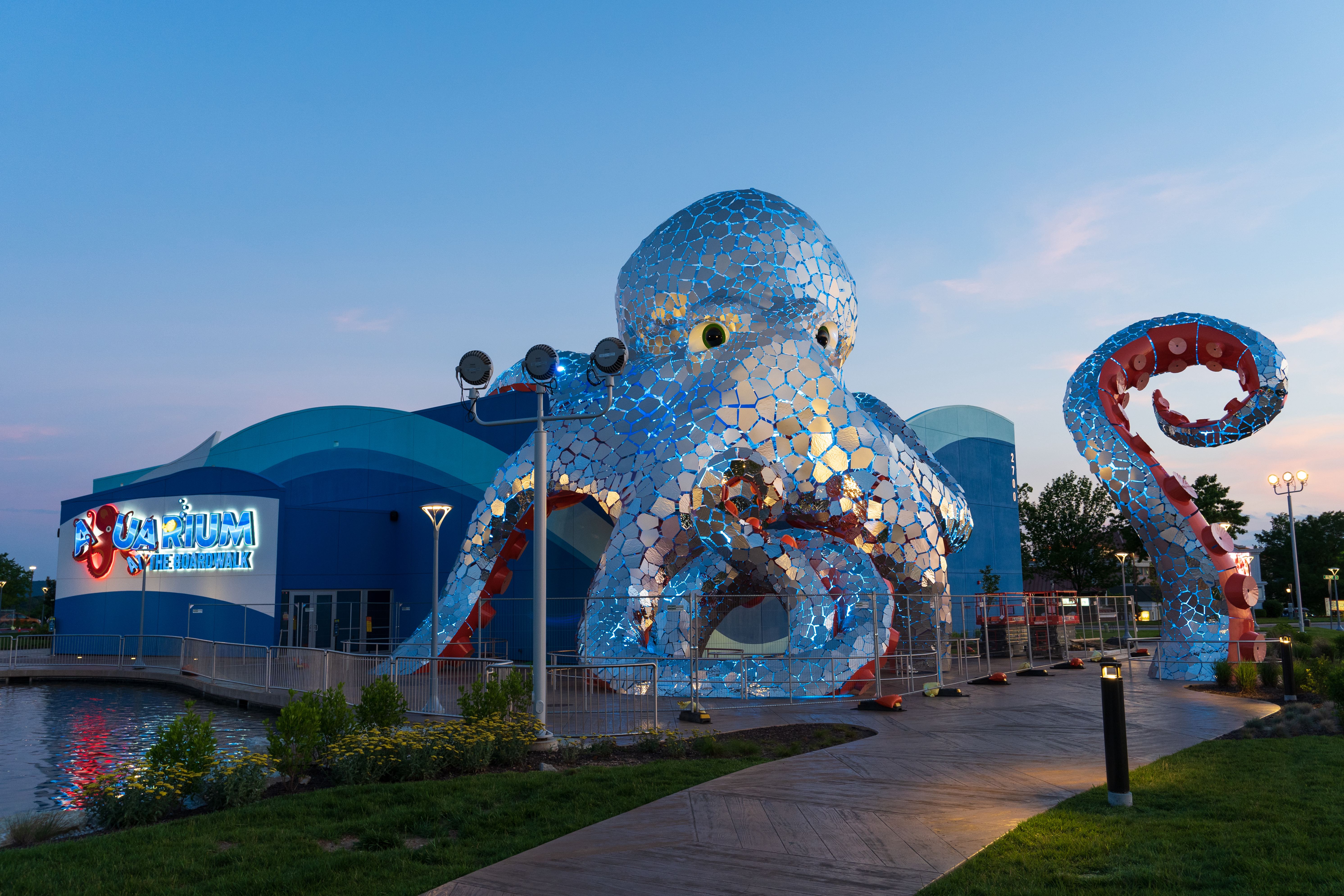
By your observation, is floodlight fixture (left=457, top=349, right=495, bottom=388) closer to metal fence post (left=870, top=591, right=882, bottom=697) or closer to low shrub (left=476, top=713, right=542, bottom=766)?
low shrub (left=476, top=713, right=542, bottom=766)

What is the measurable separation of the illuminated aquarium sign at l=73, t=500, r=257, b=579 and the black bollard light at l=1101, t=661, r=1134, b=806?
24745 millimetres

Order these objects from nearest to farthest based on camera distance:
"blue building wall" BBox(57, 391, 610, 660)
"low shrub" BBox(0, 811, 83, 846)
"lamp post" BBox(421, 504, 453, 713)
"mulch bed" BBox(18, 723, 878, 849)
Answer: "low shrub" BBox(0, 811, 83, 846)
"mulch bed" BBox(18, 723, 878, 849)
"lamp post" BBox(421, 504, 453, 713)
"blue building wall" BBox(57, 391, 610, 660)

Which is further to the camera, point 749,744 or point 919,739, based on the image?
point 919,739

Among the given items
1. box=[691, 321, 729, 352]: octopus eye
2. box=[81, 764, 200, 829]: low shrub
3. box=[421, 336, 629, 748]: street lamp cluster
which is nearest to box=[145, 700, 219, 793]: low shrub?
box=[81, 764, 200, 829]: low shrub

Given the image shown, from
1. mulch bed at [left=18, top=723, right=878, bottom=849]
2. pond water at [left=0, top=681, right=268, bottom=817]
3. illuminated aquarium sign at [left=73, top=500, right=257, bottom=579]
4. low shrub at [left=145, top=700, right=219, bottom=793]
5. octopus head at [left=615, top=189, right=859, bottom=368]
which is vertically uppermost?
octopus head at [left=615, top=189, right=859, bottom=368]

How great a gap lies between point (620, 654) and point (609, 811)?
7824 millimetres

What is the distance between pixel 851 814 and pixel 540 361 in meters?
5.87

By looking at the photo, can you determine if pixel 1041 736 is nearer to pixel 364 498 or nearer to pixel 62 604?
pixel 364 498

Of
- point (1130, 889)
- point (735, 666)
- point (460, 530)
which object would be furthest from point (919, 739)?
point (460, 530)

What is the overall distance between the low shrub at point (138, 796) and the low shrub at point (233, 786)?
137mm

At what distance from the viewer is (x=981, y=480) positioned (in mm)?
34688

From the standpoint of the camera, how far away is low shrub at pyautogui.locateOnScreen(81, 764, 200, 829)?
7.63 m

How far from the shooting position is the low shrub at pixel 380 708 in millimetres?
10352

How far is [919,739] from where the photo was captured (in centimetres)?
1118
